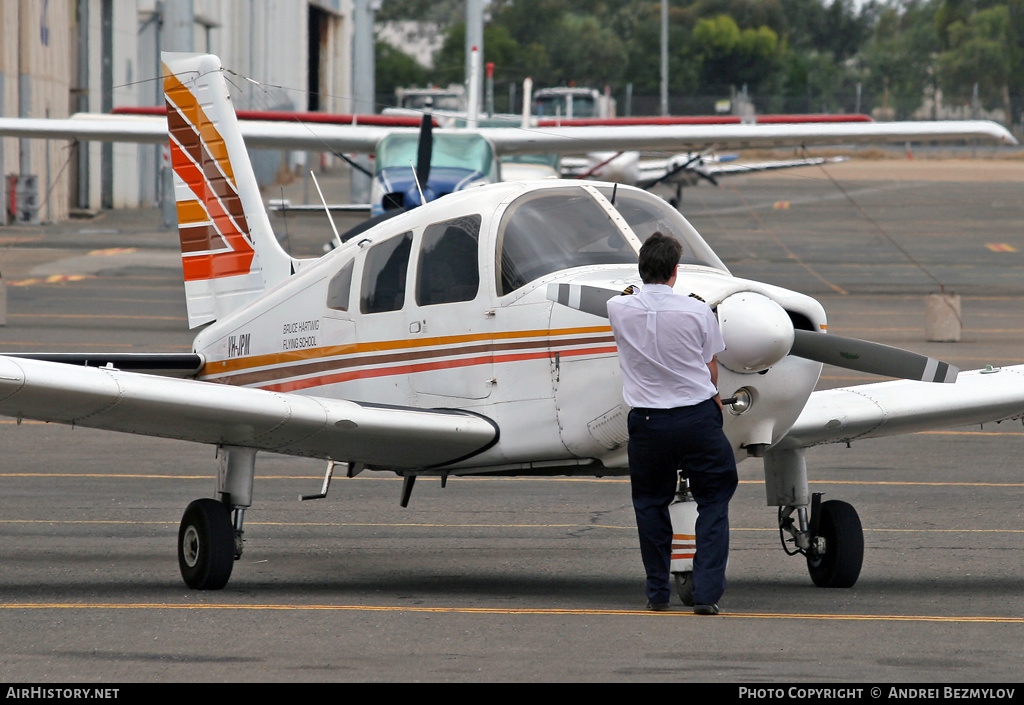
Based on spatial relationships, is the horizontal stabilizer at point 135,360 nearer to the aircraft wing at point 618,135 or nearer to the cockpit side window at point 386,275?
the cockpit side window at point 386,275

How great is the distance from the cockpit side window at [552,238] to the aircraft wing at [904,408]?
143 centimetres

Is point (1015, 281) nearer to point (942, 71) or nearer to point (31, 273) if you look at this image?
point (31, 273)

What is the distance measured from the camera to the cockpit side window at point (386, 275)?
8953mm

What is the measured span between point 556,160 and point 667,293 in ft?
98.0

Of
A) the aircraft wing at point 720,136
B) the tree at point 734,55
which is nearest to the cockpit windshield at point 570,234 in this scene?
the aircraft wing at point 720,136

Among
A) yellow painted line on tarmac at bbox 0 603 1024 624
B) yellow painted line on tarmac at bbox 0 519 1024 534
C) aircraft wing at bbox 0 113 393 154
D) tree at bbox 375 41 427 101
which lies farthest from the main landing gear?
tree at bbox 375 41 427 101

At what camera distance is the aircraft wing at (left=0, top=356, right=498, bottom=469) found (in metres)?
7.60

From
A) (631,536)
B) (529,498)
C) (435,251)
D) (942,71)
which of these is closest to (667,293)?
(435,251)

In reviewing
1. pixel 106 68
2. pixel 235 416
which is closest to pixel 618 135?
pixel 235 416

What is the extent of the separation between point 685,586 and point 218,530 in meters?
2.60

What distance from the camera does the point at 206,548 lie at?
27.1 ft

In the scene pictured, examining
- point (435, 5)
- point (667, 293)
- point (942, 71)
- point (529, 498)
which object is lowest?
point (529, 498)

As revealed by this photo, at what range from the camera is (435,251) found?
8781mm

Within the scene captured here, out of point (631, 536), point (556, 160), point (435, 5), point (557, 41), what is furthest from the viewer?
point (435, 5)
